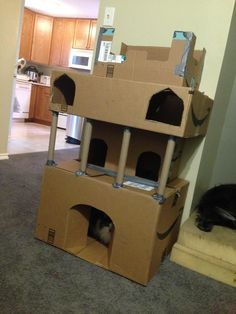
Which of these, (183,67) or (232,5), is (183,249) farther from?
(232,5)

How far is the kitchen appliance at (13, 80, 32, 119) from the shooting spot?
5469 millimetres

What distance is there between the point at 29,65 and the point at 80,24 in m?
1.43

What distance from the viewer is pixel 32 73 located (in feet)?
19.6

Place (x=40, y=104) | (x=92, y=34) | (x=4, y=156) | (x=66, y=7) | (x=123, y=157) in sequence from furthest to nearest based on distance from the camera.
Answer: (x=40, y=104), (x=92, y=34), (x=66, y=7), (x=4, y=156), (x=123, y=157)

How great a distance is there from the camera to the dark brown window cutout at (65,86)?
1.49m

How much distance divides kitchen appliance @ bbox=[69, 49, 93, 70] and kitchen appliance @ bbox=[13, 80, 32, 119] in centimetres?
96

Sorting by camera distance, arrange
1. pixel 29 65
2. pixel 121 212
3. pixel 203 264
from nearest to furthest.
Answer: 1. pixel 121 212
2. pixel 203 264
3. pixel 29 65

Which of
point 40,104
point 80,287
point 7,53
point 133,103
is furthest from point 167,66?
point 40,104

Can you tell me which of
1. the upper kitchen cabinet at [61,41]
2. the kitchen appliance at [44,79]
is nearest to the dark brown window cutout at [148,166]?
the upper kitchen cabinet at [61,41]

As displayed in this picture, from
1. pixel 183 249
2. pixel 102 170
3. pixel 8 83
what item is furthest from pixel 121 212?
pixel 8 83

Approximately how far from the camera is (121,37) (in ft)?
5.98

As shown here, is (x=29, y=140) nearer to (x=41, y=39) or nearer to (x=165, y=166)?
(x=41, y=39)

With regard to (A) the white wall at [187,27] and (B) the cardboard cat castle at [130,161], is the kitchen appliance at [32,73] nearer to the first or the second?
(A) the white wall at [187,27]

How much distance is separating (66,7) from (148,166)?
4.25m
